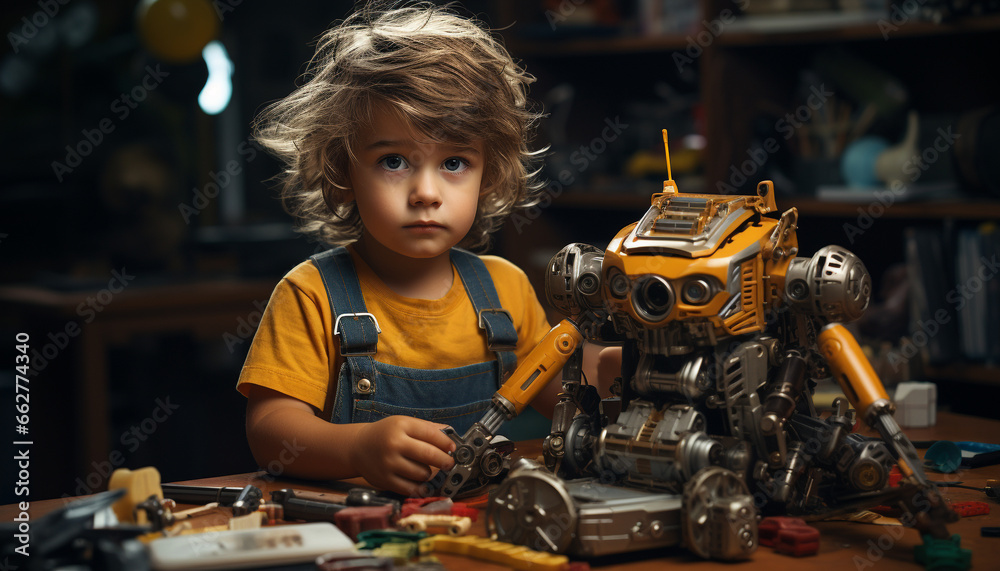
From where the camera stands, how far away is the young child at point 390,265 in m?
1.02

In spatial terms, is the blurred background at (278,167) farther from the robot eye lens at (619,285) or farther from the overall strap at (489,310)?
the robot eye lens at (619,285)

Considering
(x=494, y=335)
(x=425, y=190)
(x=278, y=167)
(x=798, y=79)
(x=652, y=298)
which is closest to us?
(x=652, y=298)

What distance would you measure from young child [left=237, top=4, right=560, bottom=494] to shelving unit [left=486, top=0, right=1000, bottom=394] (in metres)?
1.00

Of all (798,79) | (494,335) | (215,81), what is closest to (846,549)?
(494,335)

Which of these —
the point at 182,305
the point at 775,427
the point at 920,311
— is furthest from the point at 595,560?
the point at 182,305

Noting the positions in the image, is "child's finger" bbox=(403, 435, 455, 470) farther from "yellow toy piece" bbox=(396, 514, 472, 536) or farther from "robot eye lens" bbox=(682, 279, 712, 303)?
"robot eye lens" bbox=(682, 279, 712, 303)

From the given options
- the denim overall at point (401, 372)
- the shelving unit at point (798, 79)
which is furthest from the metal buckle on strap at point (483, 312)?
the shelving unit at point (798, 79)

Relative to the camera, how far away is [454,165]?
106 centimetres

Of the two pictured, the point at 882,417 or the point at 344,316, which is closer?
the point at 882,417

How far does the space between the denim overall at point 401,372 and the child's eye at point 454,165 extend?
0.17 meters

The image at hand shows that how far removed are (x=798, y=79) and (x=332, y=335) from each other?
1.52m

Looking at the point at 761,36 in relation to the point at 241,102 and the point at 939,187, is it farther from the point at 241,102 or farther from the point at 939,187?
the point at 241,102

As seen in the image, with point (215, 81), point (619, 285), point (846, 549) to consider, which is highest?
point (215, 81)

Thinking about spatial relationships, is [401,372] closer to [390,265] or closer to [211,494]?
[390,265]
